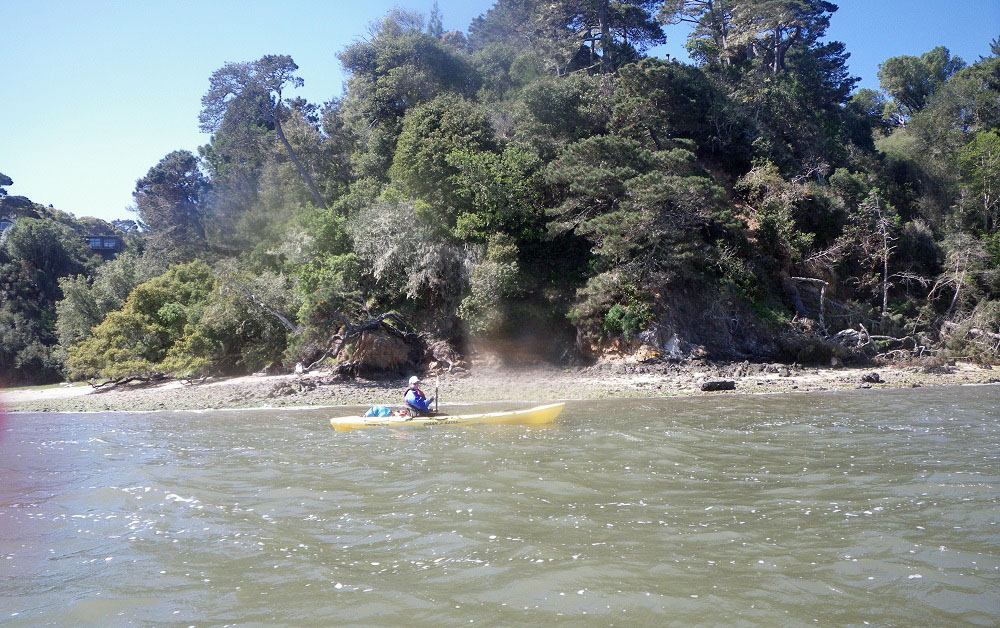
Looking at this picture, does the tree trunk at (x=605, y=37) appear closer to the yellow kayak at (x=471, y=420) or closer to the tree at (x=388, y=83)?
the tree at (x=388, y=83)

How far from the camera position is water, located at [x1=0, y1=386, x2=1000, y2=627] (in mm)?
4406

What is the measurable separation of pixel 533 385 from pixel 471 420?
599 cm

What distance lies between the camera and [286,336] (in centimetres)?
2323

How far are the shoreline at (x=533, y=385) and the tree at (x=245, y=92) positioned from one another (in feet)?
40.9

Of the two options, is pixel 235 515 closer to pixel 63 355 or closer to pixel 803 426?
pixel 803 426

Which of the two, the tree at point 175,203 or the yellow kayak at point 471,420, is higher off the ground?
the tree at point 175,203

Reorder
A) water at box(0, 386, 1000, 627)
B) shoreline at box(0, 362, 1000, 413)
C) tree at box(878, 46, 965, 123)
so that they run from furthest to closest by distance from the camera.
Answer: tree at box(878, 46, 965, 123) < shoreline at box(0, 362, 1000, 413) < water at box(0, 386, 1000, 627)

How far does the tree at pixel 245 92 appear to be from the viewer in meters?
29.0

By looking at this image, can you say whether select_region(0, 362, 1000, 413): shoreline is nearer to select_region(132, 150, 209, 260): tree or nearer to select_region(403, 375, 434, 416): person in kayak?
select_region(403, 375, 434, 416): person in kayak

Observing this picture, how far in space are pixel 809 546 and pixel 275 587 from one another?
4679 millimetres

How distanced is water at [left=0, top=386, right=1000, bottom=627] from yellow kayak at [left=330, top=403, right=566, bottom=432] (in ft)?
2.50

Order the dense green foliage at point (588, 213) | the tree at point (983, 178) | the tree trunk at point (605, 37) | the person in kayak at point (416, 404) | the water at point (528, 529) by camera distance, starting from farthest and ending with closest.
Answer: the tree trunk at point (605, 37)
the tree at point (983, 178)
the dense green foliage at point (588, 213)
the person in kayak at point (416, 404)
the water at point (528, 529)

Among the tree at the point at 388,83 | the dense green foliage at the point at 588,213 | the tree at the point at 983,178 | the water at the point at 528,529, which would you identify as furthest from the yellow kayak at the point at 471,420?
the tree at the point at 983,178

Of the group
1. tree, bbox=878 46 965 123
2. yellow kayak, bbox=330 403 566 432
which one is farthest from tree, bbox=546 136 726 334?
tree, bbox=878 46 965 123
